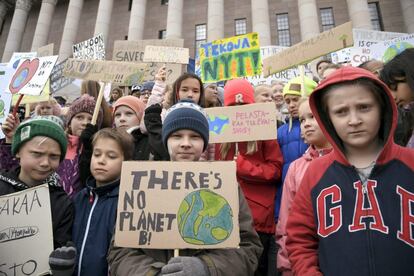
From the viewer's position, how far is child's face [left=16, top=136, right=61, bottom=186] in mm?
2531

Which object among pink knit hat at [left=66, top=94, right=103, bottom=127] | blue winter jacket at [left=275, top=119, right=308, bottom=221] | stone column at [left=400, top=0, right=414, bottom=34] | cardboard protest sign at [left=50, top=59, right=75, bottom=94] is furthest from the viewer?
stone column at [left=400, top=0, right=414, bottom=34]

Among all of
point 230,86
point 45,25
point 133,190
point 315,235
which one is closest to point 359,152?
point 315,235

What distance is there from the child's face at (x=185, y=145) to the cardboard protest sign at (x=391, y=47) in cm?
716

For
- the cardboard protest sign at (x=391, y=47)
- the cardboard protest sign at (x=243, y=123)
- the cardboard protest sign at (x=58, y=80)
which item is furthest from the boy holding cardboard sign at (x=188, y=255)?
the cardboard protest sign at (x=58, y=80)

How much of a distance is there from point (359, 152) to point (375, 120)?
240mm

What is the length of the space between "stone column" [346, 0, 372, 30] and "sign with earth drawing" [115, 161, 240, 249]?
20835 millimetres

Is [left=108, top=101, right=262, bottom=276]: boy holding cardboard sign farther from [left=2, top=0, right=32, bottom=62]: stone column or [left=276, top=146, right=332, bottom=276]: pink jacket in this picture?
[left=2, top=0, right=32, bottom=62]: stone column

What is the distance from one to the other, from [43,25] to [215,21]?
16.6 metres

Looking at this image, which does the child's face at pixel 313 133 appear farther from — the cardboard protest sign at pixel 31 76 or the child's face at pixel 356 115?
the cardboard protest sign at pixel 31 76

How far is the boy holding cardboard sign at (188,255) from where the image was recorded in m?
1.72

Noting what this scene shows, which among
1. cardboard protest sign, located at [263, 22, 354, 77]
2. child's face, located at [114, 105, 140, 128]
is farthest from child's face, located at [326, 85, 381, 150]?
cardboard protest sign, located at [263, 22, 354, 77]

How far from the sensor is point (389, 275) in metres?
1.58

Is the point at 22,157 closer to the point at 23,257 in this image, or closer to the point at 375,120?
the point at 23,257

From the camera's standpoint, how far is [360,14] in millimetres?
19547
